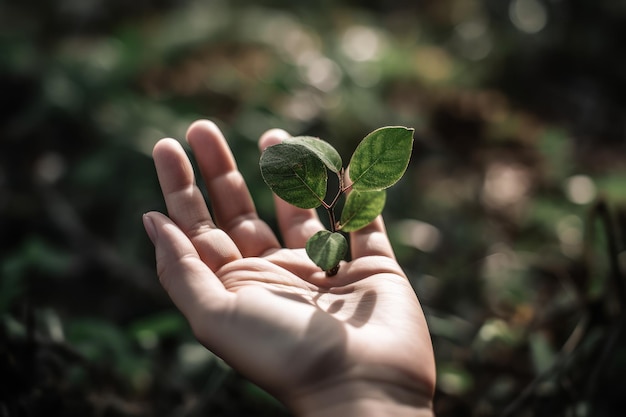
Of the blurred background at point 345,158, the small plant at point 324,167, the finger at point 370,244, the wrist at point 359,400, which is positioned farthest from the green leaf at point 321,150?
the blurred background at point 345,158

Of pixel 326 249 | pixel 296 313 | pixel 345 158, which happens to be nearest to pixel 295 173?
pixel 326 249

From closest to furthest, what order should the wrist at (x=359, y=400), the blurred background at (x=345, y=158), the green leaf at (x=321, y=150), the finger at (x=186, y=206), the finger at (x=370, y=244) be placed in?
the wrist at (x=359, y=400), the green leaf at (x=321, y=150), the finger at (x=186, y=206), the finger at (x=370, y=244), the blurred background at (x=345, y=158)

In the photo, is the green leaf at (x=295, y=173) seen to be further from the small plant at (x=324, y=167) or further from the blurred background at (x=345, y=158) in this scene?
the blurred background at (x=345, y=158)

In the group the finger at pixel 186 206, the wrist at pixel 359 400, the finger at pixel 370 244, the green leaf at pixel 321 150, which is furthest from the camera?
the finger at pixel 370 244

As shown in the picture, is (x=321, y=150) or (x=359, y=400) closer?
(x=359, y=400)

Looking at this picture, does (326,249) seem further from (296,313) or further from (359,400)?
(359,400)

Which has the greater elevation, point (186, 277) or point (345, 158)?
point (186, 277)

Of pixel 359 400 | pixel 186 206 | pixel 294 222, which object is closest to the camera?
pixel 359 400
